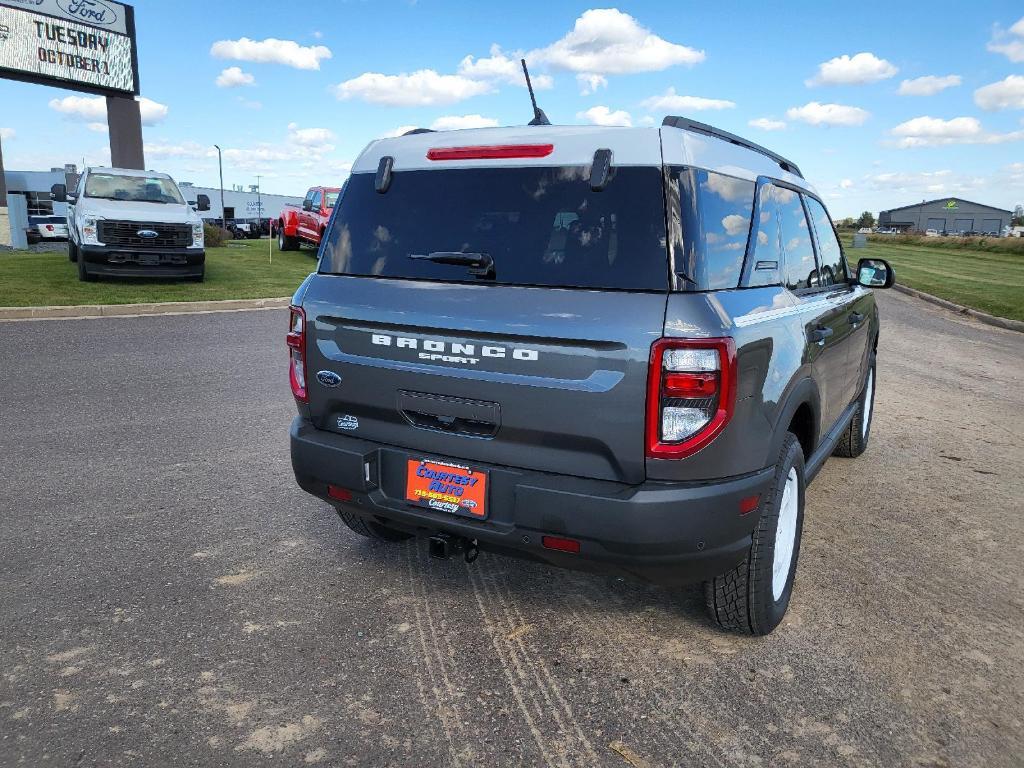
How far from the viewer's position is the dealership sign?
29797mm

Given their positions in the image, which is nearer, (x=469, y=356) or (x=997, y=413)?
(x=469, y=356)

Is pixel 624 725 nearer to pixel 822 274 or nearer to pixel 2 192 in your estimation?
pixel 822 274

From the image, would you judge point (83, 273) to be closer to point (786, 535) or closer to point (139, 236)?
point (139, 236)

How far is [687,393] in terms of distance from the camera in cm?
251

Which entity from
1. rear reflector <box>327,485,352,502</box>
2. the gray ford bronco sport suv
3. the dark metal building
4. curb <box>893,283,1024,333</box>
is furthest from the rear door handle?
the dark metal building

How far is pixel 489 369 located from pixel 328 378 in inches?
31.9

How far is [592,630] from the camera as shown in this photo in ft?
10.4

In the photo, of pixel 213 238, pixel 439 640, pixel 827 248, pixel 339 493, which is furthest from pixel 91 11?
pixel 439 640

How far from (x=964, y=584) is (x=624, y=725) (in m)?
2.18

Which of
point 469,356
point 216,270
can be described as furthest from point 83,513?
point 216,270

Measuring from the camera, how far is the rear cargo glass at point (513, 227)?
265 centimetres

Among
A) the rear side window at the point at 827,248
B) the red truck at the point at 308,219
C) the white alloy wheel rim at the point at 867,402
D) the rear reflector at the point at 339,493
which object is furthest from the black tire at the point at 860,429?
the red truck at the point at 308,219

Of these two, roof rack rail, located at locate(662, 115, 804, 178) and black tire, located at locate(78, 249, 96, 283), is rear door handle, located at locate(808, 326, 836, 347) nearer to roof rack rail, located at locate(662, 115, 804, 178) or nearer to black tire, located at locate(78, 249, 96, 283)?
roof rack rail, located at locate(662, 115, 804, 178)

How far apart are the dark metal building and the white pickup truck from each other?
357ft
